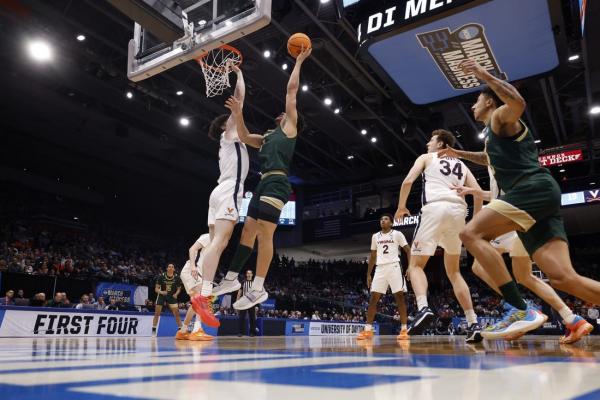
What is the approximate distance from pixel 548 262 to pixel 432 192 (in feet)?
7.14

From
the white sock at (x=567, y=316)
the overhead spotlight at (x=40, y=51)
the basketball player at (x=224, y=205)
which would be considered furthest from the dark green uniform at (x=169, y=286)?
the white sock at (x=567, y=316)

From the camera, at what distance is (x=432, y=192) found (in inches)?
202

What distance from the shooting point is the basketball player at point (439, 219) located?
495cm

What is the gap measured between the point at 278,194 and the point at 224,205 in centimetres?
64

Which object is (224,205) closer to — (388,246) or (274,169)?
(274,169)

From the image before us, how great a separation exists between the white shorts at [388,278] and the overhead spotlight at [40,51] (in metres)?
11.3

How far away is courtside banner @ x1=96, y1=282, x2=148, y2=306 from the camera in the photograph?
44.9ft

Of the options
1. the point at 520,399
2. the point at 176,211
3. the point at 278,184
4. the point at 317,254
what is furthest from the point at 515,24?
the point at 317,254

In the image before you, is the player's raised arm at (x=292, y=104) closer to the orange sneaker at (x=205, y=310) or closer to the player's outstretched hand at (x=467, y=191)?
the player's outstretched hand at (x=467, y=191)

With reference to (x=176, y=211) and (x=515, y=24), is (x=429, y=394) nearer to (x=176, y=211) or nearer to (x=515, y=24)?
(x=515, y=24)

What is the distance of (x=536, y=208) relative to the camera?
306 centimetres

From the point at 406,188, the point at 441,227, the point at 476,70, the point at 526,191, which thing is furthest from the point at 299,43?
the point at 526,191

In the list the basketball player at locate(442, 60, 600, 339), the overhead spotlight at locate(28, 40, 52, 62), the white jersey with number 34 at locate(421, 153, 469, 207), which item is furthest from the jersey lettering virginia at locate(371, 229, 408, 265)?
the overhead spotlight at locate(28, 40, 52, 62)

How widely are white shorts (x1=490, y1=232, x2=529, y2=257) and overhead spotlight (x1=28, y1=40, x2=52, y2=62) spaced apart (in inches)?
514
